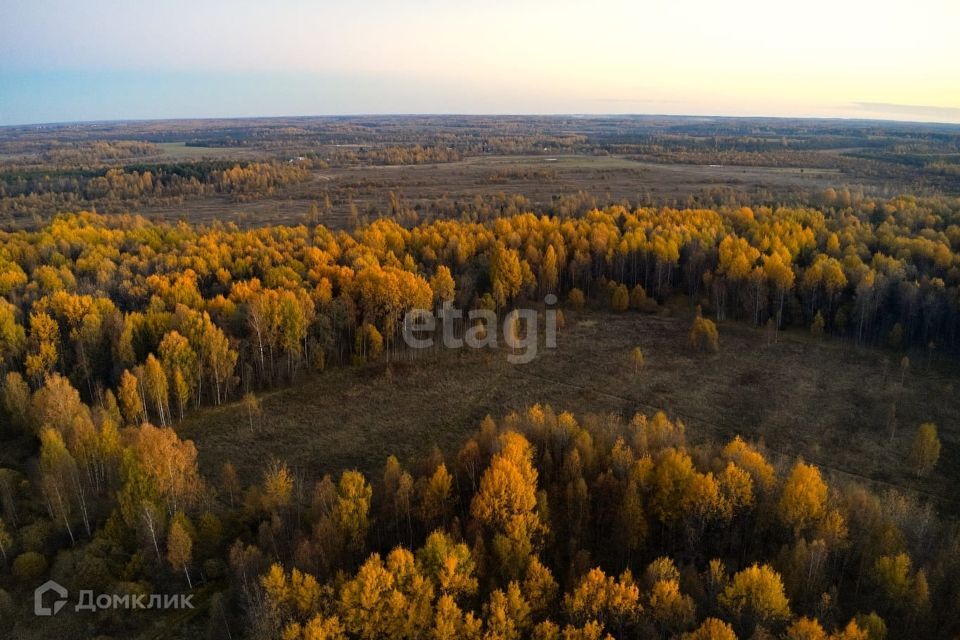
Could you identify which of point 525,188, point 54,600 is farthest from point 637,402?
point 525,188

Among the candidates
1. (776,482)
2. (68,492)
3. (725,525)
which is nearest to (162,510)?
(68,492)

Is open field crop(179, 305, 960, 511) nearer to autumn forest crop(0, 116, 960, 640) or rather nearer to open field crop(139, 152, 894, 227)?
autumn forest crop(0, 116, 960, 640)

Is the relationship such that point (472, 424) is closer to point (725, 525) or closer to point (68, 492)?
point (725, 525)

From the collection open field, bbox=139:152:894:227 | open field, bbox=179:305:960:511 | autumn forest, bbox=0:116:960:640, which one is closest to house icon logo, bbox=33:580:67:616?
autumn forest, bbox=0:116:960:640

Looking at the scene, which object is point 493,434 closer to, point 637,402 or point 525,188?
point 637,402

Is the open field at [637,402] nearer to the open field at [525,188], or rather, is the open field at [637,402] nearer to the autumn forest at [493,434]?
the autumn forest at [493,434]

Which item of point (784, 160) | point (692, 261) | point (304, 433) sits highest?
point (784, 160)
